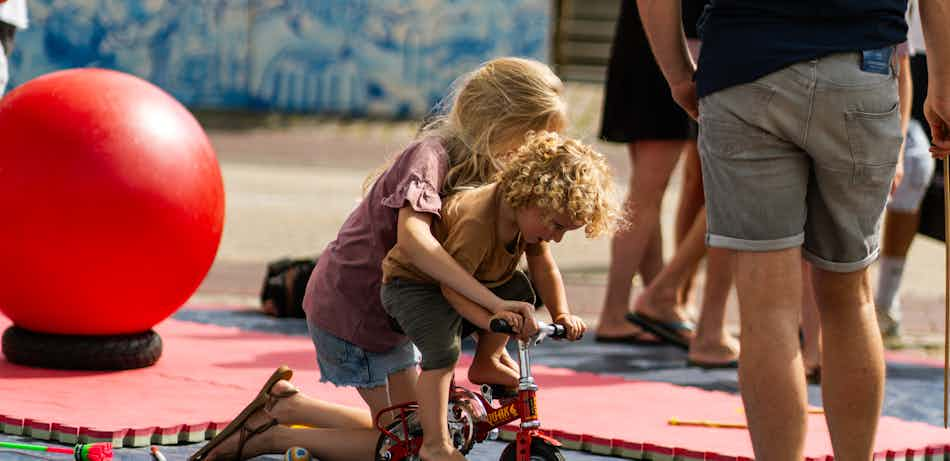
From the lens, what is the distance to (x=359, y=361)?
4262mm

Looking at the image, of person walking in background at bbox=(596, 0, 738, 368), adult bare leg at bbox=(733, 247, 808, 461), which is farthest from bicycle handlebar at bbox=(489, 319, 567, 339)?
person walking in background at bbox=(596, 0, 738, 368)

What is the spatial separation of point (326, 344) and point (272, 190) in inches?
444

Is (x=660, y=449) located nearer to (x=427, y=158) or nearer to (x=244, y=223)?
(x=427, y=158)

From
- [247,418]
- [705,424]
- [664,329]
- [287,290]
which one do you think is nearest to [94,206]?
[247,418]

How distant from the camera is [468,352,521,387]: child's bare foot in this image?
4.10 m

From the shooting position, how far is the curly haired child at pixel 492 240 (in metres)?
3.74

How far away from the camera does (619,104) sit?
6.86 m

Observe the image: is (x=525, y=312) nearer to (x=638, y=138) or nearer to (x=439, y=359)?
(x=439, y=359)

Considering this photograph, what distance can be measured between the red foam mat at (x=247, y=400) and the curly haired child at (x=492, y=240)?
3.02 ft

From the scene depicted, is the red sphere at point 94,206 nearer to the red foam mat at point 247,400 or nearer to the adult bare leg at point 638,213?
the red foam mat at point 247,400

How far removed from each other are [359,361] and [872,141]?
154 centimetres

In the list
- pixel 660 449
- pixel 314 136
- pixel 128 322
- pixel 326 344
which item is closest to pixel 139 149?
pixel 128 322

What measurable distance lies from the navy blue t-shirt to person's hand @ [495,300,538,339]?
698 mm

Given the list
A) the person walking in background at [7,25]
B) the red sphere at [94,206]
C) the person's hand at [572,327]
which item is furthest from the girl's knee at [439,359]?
the person walking in background at [7,25]
